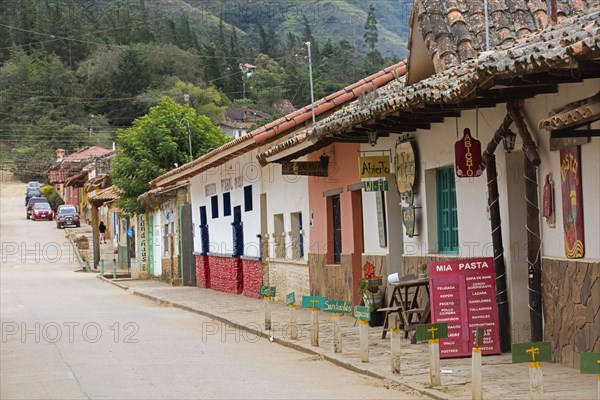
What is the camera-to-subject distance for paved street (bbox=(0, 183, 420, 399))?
12336mm

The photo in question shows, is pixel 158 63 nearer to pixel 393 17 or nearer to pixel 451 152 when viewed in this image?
pixel 393 17

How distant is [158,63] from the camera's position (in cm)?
11712

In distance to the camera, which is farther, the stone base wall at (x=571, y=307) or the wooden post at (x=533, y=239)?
the wooden post at (x=533, y=239)

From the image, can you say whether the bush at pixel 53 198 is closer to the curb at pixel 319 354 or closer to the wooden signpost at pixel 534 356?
the curb at pixel 319 354

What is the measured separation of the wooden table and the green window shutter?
2.46 feet

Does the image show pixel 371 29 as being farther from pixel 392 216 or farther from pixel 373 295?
pixel 373 295

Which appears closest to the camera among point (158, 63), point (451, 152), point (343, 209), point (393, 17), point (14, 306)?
point (451, 152)

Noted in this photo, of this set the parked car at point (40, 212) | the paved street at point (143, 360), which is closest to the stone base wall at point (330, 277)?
the paved street at point (143, 360)

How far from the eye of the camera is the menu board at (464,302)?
1377 centimetres

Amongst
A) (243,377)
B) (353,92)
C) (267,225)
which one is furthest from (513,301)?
(267,225)

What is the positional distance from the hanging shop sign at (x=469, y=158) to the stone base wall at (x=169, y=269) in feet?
91.5

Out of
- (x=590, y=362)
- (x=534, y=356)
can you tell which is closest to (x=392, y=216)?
(x=534, y=356)

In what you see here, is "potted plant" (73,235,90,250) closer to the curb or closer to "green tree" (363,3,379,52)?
the curb

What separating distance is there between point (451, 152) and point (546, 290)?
3.34 m
